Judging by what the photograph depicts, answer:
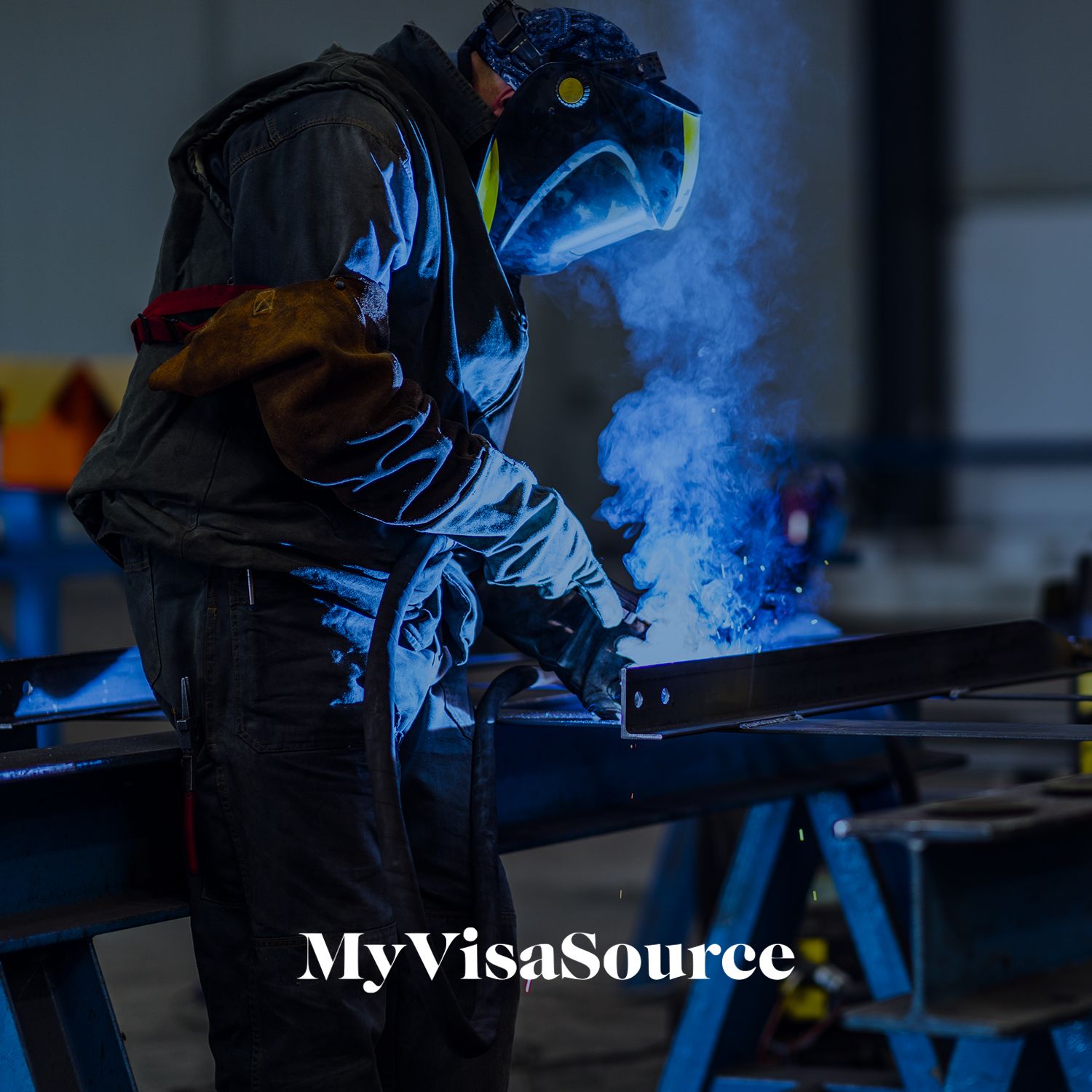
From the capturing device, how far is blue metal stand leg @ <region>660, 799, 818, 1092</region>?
2.45 meters

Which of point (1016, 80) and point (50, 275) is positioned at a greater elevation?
point (1016, 80)

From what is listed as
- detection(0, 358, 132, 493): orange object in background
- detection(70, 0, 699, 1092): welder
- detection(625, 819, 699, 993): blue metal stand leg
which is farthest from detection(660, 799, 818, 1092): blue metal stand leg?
detection(0, 358, 132, 493): orange object in background

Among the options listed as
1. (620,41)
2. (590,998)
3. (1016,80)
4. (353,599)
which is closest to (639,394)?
(620,41)

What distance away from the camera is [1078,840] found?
1.33 metres

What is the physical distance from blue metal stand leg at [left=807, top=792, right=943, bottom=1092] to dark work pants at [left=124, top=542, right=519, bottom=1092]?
3.16 feet

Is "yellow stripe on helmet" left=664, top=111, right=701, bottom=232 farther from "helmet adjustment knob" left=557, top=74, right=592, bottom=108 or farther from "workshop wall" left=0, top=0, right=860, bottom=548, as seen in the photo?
"workshop wall" left=0, top=0, right=860, bottom=548

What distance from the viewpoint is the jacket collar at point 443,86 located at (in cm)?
174

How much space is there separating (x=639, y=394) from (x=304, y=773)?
0.84 metres

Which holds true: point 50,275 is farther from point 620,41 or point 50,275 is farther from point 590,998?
point 620,41

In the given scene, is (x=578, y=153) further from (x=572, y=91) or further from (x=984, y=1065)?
(x=984, y=1065)

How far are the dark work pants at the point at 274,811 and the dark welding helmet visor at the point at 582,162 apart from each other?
1.66ft

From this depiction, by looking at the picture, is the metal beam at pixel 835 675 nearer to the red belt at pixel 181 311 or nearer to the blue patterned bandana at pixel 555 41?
the red belt at pixel 181 311

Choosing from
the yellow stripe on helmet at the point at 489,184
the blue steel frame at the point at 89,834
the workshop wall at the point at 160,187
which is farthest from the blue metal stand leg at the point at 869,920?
the workshop wall at the point at 160,187

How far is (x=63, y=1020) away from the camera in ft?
5.35
